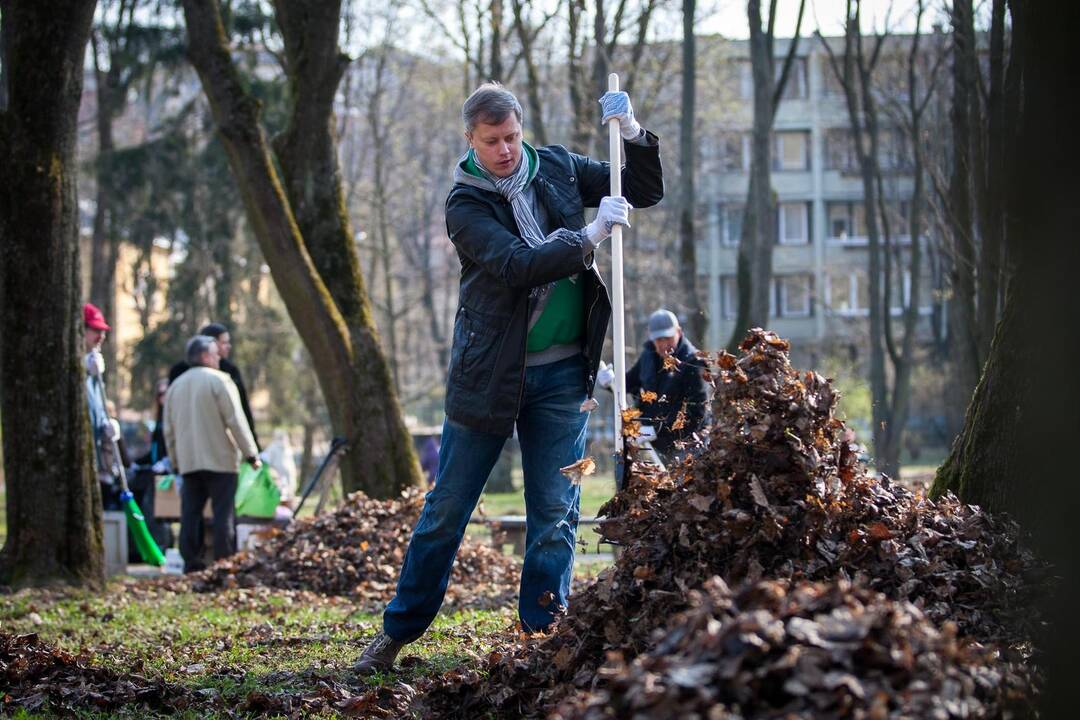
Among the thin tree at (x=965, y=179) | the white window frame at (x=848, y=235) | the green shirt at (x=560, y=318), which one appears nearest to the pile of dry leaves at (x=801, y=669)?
the green shirt at (x=560, y=318)

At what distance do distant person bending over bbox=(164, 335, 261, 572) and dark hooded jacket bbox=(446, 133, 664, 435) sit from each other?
274 inches

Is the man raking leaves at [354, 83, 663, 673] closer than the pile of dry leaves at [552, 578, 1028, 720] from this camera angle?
No

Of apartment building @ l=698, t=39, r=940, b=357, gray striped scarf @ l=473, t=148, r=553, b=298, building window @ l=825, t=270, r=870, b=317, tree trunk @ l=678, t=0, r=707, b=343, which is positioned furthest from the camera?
apartment building @ l=698, t=39, r=940, b=357

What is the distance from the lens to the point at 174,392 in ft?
40.5

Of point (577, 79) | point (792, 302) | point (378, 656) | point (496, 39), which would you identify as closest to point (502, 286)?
point (378, 656)

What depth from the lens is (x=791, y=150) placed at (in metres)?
63.3

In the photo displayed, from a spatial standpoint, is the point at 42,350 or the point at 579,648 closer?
the point at 579,648

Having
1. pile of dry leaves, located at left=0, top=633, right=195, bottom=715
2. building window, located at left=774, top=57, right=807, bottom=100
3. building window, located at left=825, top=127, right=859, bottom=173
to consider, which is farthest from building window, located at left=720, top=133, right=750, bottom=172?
pile of dry leaves, located at left=0, top=633, right=195, bottom=715

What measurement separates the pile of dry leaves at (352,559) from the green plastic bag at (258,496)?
6.89 ft

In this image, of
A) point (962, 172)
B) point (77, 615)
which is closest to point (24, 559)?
point (77, 615)

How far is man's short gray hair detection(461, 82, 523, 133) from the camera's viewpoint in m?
5.36

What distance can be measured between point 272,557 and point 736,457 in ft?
22.4

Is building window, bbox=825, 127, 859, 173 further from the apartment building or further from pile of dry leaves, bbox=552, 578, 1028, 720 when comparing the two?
pile of dry leaves, bbox=552, 578, 1028, 720

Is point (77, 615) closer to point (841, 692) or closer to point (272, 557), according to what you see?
point (272, 557)
